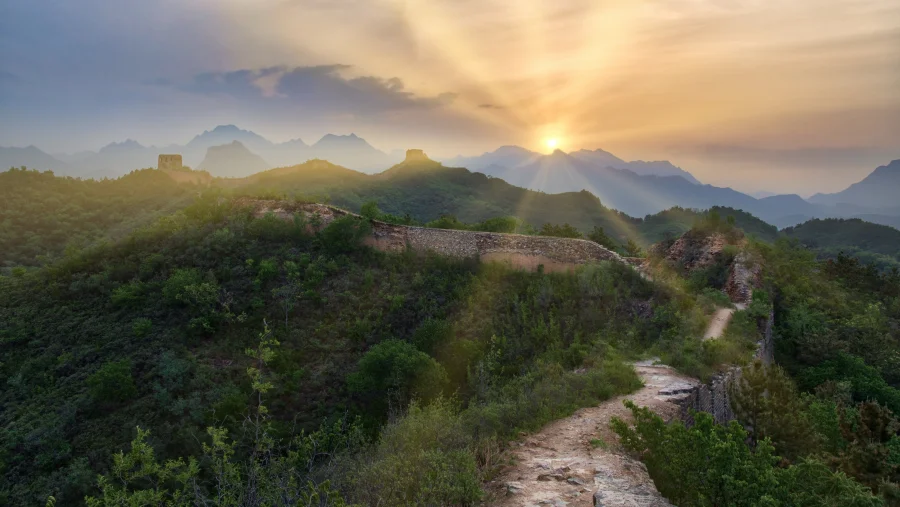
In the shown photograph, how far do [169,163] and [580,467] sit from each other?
46313mm

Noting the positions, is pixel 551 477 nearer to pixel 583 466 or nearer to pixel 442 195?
pixel 583 466

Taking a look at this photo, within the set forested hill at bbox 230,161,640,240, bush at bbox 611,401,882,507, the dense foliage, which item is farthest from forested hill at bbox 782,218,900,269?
bush at bbox 611,401,882,507

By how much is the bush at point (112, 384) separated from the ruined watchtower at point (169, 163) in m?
33.5

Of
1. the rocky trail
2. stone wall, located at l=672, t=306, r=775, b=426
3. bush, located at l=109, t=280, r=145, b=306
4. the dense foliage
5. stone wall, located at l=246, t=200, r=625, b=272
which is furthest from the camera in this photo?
stone wall, located at l=246, t=200, r=625, b=272

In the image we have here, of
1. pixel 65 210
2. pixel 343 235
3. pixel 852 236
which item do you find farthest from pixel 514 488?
pixel 852 236

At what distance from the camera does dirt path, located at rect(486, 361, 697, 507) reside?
206 inches

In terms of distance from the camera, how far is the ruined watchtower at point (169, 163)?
131 feet

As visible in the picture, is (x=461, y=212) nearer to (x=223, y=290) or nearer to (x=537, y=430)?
(x=223, y=290)

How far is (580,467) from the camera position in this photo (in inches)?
235

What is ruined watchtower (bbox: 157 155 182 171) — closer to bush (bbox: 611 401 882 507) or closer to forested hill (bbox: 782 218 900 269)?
bush (bbox: 611 401 882 507)

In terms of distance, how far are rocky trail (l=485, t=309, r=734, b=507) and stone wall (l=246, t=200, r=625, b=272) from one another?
27.7 ft

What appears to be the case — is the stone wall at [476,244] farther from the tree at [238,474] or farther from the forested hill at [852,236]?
the forested hill at [852,236]

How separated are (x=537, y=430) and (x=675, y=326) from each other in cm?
662

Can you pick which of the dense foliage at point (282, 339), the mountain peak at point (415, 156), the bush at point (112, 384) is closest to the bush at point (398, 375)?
the dense foliage at point (282, 339)
